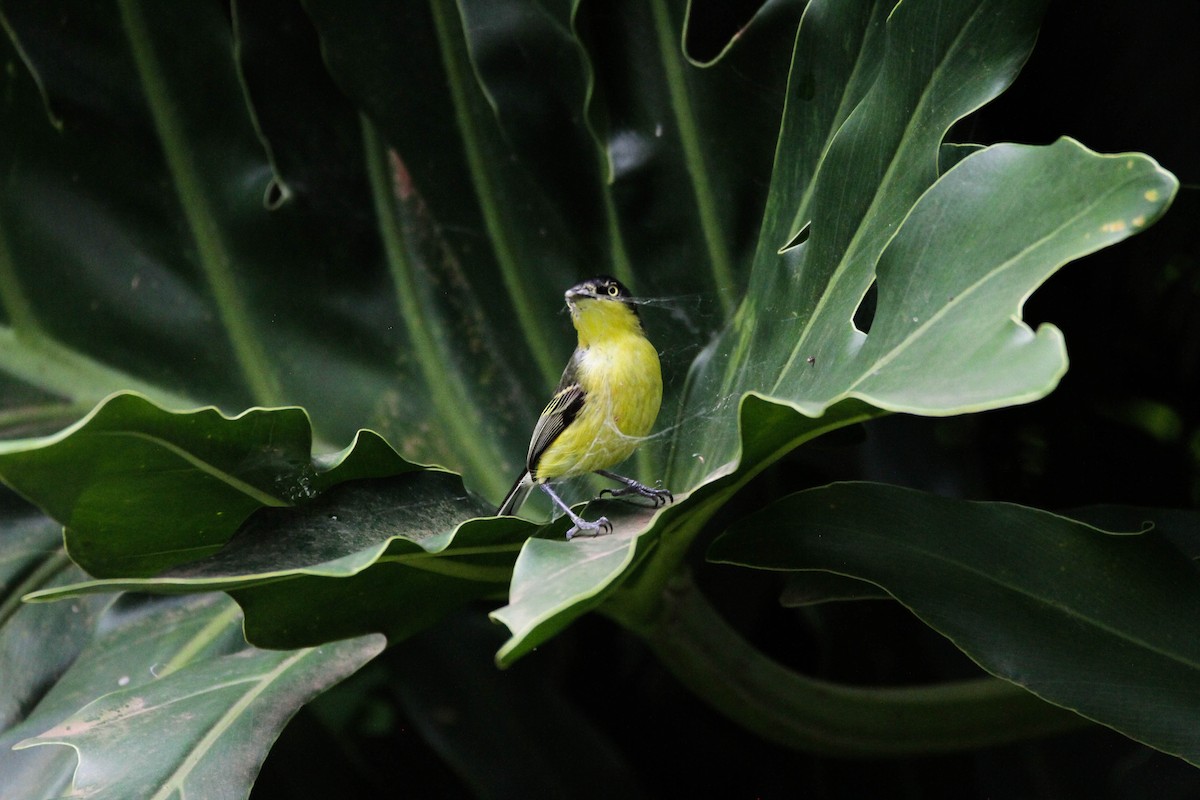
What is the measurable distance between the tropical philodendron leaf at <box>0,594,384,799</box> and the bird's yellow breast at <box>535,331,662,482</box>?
0.30 meters

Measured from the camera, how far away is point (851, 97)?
999 millimetres

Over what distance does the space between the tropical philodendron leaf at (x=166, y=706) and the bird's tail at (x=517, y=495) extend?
0.24 meters

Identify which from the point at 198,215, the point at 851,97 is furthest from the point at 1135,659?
the point at 198,215

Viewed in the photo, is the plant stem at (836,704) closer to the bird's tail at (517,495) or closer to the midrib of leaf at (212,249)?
the bird's tail at (517,495)

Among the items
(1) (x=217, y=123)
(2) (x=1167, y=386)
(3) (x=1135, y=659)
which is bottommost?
(2) (x=1167, y=386)

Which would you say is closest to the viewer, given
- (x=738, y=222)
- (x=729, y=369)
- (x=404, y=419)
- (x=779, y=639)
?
(x=729, y=369)

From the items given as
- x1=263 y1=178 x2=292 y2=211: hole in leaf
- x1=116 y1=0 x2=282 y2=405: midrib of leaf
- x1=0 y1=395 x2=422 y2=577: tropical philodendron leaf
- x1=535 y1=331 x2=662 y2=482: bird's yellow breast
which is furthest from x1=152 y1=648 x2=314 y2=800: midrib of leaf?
x1=263 y1=178 x2=292 y2=211: hole in leaf

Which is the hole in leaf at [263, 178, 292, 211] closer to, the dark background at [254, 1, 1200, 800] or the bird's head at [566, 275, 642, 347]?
the bird's head at [566, 275, 642, 347]

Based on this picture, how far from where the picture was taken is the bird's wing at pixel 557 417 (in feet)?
3.95

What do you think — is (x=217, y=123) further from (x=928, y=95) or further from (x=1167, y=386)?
(x=1167, y=386)

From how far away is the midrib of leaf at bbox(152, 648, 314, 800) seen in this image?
0.88 meters

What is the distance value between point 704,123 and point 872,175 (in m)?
0.37

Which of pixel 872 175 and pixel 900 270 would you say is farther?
pixel 872 175

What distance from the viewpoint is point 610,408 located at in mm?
1169
